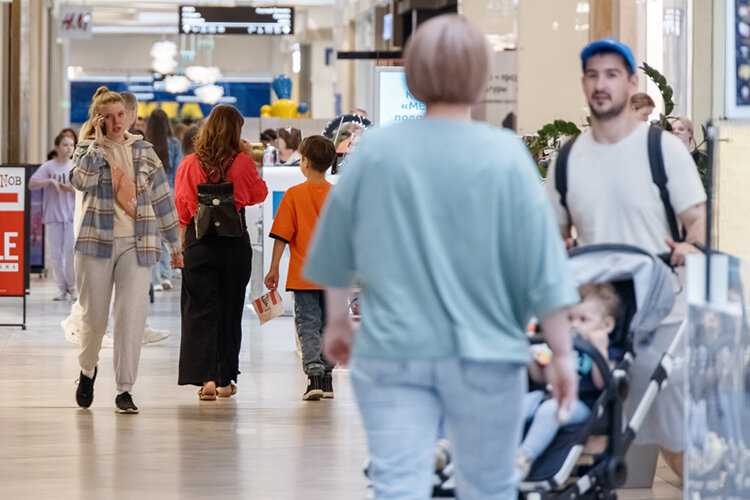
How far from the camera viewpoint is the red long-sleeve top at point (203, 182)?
702 cm

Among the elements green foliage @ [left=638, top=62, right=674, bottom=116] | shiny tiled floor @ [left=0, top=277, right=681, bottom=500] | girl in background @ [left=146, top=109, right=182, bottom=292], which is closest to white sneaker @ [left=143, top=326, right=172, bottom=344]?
girl in background @ [left=146, top=109, right=182, bottom=292]

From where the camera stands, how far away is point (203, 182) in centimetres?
704

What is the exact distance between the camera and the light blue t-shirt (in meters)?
2.70

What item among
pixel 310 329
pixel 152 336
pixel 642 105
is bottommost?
pixel 152 336

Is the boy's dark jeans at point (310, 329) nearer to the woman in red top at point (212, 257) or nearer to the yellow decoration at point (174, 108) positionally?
the woman in red top at point (212, 257)

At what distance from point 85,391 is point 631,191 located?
145 inches

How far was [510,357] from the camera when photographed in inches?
107

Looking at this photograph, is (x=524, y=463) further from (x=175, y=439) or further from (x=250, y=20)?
(x=250, y=20)

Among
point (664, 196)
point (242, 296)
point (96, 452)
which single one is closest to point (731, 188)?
point (664, 196)

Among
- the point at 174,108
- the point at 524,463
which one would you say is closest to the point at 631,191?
the point at 524,463

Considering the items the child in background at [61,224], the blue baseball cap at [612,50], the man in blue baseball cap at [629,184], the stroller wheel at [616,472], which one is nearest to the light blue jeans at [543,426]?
the stroller wheel at [616,472]

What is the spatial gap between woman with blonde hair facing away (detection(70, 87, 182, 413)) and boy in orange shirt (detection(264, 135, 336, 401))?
80cm

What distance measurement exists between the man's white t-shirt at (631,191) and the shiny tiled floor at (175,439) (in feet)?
4.00

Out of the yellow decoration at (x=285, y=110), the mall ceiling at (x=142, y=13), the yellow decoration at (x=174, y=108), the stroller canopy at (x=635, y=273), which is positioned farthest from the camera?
the yellow decoration at (x=174, y=108)
